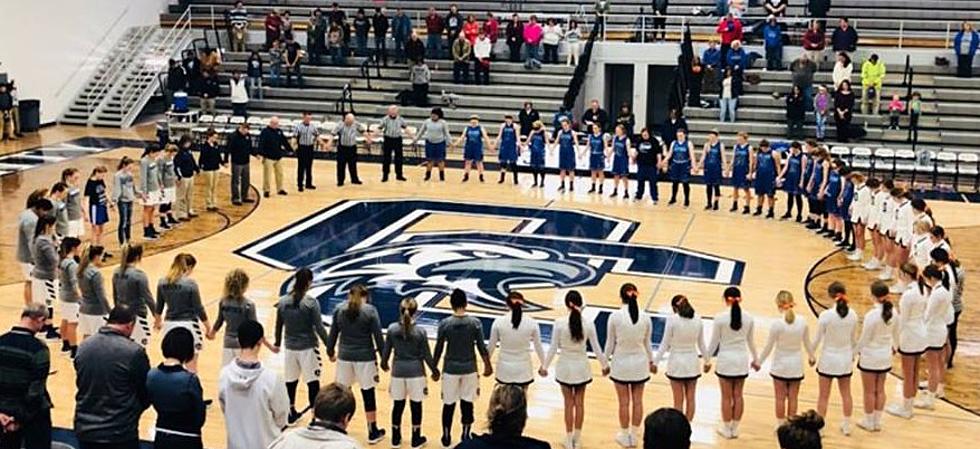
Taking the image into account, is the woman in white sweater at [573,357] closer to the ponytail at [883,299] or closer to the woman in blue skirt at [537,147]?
the ponytail at [883,299]

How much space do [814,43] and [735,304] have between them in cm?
1917

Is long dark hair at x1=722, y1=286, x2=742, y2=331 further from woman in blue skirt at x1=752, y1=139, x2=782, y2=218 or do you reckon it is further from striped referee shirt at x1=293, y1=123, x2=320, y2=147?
striped referee shirt at x1=293, y1=123, x2=320, y2=147

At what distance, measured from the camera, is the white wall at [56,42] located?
30.2 m

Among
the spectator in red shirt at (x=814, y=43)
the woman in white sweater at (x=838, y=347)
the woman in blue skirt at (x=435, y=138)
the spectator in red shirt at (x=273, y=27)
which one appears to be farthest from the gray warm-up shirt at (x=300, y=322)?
the spectator in red shirt at (x=273, y=27)

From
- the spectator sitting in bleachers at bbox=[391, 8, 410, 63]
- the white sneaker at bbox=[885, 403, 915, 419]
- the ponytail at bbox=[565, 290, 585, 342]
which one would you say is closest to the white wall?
the spectator sitting in bleachers at bbox=[391, 8, 410, 63]

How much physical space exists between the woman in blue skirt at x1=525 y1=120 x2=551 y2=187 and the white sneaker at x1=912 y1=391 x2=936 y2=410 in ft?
37.0

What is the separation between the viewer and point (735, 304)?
10.0 metres

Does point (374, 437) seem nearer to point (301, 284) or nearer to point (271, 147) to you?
point (301, 284)

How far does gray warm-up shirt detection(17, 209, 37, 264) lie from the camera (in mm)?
12699

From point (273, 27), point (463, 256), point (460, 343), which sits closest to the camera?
point (460, 343)

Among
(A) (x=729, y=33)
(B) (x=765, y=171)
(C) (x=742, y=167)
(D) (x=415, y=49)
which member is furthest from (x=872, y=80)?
(D) (x=415, y=49)

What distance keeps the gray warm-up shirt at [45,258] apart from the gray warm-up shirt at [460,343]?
196 inches

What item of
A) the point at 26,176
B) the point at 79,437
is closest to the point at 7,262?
the point at 26,176

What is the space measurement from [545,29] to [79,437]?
79.1 ft
